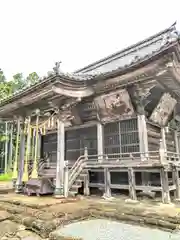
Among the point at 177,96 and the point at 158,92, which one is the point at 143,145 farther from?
the point at 177,96

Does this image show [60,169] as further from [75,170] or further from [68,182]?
[75,170]

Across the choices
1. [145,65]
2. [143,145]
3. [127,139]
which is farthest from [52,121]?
[145,65]

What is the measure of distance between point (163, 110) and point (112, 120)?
2.41m

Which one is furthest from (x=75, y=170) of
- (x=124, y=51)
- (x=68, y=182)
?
(x=124, y=51)

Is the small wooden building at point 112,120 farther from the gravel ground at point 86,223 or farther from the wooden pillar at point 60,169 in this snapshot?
the gravel ground at point 86,223

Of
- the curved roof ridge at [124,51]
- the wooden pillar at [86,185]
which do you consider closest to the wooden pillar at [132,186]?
the wooden pillar at [86,185]

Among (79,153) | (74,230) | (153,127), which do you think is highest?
(153,127)

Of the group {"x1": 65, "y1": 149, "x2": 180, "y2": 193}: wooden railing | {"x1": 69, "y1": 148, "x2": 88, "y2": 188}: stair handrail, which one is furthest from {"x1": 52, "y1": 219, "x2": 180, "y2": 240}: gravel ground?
{"x1": 69, "y1": 148, "x2": 88, "y2": 188}: stair handrail

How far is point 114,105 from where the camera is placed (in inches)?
367

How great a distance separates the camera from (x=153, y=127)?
9.96 meters

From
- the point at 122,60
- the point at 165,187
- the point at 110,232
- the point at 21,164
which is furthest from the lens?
the point at 122,60

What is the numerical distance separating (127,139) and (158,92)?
2517mm

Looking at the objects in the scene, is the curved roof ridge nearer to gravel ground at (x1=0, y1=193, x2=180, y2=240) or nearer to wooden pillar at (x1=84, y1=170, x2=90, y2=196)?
wooden pillar at (x1=84, y1=170, x2=90, y2=196)

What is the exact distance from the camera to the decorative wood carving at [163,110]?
9.32m
